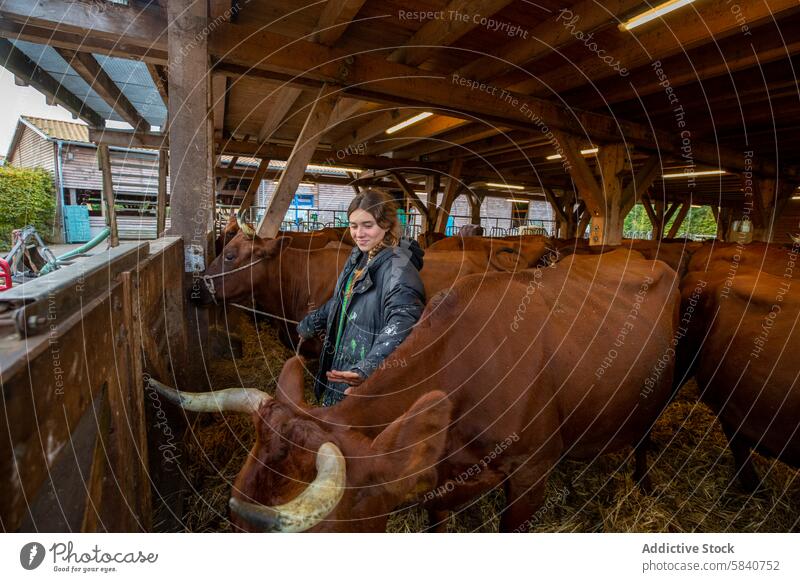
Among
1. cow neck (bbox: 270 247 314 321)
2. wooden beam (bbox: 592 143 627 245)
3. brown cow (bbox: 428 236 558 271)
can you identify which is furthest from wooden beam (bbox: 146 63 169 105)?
wooden beam (bbox: 592 143 627 245)

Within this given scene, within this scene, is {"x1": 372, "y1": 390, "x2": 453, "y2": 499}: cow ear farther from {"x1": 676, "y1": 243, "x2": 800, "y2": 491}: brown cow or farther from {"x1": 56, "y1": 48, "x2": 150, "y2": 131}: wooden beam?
{"x1": 56, "y1": 48, "x2": 150, "y2": 131}: wooden beam

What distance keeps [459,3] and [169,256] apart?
357 cm

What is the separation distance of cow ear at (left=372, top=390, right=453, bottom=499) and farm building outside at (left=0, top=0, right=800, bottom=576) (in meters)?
0.01

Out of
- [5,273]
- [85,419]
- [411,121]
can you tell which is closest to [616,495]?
[85,419]

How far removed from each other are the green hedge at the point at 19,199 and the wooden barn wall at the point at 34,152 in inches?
262

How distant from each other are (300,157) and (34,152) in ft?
50.7

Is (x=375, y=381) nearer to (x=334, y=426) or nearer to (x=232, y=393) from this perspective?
(x=334, y=426)

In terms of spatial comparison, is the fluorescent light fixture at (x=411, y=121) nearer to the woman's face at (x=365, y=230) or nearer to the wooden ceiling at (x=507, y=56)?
the wooden ceiling at (x=507, y=56)

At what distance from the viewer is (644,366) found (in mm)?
3602

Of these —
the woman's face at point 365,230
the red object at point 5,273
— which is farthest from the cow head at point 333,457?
the red object at point 5,273

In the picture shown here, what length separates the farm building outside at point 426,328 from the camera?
1.56 m

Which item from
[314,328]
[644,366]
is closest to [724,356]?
[644,366]

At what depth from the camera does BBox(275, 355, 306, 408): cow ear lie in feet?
6.80

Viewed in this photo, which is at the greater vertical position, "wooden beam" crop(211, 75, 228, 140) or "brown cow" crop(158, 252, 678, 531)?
"wooden beam" crop(211, 75, 228, 140)
